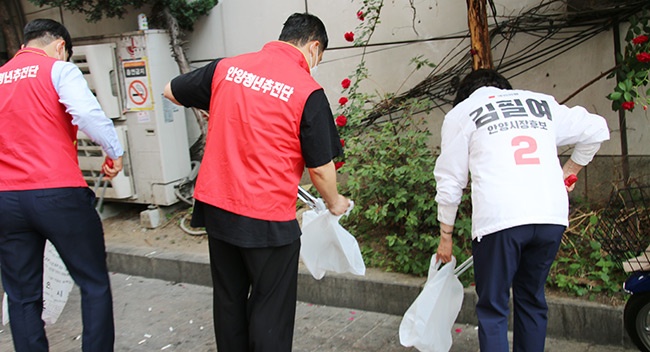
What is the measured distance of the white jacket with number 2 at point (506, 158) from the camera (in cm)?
261

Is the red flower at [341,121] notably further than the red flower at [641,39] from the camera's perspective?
Yes

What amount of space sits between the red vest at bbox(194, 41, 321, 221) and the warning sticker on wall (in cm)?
343

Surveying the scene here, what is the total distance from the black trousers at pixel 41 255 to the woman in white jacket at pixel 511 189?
75.0 inches

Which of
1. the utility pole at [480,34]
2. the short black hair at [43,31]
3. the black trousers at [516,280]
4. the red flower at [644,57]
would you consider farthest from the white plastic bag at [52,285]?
the red flower at [644,57]

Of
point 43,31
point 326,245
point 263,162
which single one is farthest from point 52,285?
point 263,162

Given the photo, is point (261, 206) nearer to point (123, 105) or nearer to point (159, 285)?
point (159, 285)

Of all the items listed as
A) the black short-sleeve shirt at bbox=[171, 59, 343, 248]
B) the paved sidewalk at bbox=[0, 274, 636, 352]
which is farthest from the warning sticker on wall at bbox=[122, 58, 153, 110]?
the black short-sleeve shirt at bbox=[171, 59, 343, 248]

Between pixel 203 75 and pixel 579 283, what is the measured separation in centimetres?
268

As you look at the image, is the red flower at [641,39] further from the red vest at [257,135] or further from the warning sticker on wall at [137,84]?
the warning sticker on wall at [137,84]

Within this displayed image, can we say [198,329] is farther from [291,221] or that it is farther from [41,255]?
[291,221]

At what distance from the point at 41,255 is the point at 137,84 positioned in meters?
3.09

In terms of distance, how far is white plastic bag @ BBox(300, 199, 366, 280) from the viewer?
322cm

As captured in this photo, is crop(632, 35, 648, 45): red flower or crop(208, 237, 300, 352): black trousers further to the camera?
crop(632, 35, 648, 45): red flower

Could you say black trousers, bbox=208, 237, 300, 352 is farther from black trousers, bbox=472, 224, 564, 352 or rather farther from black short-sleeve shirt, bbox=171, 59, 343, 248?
black trousers, bbox=472, 224, 564, 352
